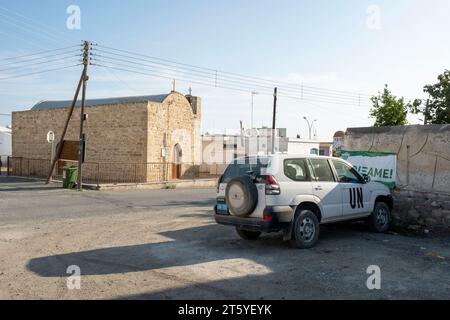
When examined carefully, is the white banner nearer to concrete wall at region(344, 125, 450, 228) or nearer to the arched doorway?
concrete wall at region(344, 125, 450, 228)

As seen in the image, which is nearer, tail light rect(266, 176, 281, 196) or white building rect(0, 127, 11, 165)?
tail light rect(266, 176, 281, 196)

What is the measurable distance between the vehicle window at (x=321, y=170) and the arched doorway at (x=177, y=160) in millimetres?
19710

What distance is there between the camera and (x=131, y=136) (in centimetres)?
2555

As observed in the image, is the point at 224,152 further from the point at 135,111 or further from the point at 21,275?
the point at 21,275

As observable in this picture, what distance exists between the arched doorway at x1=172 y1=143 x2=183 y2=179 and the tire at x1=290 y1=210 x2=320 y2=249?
20333 mm

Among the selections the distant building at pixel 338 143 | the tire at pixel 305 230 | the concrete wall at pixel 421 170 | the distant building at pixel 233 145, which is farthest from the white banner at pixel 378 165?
the distant building at pixel 233 145

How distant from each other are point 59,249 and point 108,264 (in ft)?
5.49

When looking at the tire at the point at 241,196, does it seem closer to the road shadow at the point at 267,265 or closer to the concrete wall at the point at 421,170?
the road shadow at the point at 267,265

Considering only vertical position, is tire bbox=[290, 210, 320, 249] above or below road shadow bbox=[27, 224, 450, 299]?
above

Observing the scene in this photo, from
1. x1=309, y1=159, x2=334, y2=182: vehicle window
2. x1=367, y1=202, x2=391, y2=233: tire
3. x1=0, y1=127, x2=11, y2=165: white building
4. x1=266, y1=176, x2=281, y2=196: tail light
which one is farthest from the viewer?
x1=0, y1=127, x2=11, y2=165: white building

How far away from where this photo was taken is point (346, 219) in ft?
28.5

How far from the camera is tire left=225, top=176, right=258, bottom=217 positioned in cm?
739

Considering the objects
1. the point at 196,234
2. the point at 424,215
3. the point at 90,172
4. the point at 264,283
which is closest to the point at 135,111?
the point at 90,172

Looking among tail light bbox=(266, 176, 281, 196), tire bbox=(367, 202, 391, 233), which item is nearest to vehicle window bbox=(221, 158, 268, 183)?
tail light bbox=(266, 176, 281, 196)
